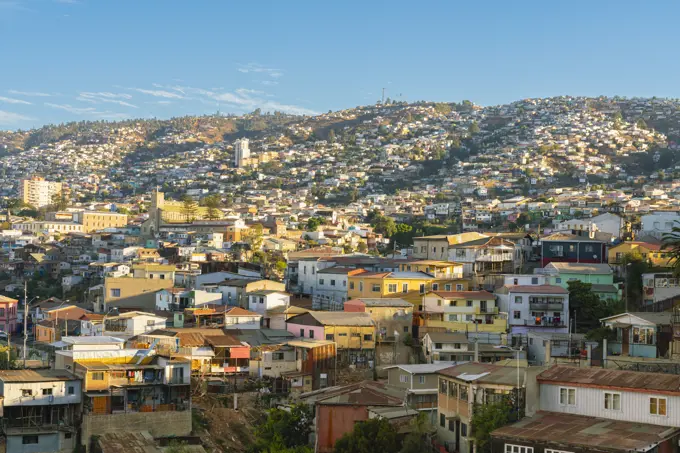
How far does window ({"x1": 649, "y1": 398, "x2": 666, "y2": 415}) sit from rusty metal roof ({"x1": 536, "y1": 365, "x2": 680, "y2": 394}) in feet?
0.67

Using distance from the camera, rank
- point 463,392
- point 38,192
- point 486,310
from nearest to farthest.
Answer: point 463,392 → point 486,310 → point 38,192

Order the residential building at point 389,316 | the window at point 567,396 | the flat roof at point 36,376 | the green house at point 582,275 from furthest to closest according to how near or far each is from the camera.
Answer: the green house at point 582,275 < the residential building at point 389,316 < the flat roof at point 36,376 < the window at point 567,396

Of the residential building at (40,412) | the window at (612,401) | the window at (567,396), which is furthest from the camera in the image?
the residential building at (40,412)

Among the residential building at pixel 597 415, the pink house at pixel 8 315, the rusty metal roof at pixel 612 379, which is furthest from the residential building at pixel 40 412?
the pink house at pixel 8 315

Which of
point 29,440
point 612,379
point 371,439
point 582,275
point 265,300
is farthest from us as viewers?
point 582,275

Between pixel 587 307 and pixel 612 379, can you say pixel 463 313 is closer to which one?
pixel 587 307

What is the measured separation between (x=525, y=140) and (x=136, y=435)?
126881mm

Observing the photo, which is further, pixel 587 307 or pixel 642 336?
pixel 587 307

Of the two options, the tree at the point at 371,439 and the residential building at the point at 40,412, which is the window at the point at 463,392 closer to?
the tree at the point at 371,439

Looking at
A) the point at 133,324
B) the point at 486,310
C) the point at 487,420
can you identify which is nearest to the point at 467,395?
the point at 487,420

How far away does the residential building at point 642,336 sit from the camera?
93.9 feet

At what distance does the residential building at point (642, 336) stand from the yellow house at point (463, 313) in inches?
238

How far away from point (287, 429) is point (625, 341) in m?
11.9

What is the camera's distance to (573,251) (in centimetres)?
4597
